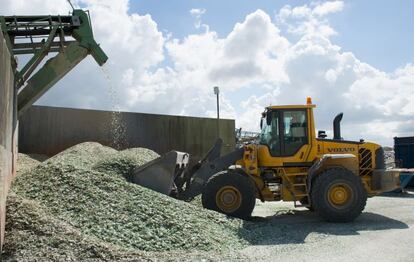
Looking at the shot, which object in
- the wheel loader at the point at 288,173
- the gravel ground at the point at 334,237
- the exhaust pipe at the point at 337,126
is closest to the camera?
the gravel ground at the point at 334,237

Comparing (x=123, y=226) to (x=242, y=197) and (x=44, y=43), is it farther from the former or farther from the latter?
(x=44, y=43)

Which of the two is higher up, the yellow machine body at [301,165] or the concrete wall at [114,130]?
the concrete wall at [114,130]

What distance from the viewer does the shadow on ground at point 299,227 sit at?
27.2ft

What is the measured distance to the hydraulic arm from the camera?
37.2ft

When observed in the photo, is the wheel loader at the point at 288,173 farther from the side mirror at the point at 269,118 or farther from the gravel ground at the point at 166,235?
the gravel ground at the point at 166,235

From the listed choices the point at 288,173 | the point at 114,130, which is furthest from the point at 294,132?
the point at 114,130

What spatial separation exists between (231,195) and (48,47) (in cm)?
595

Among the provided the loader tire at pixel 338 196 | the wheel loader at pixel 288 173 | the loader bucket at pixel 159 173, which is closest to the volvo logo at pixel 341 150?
the wheel loader at pixel 288 173

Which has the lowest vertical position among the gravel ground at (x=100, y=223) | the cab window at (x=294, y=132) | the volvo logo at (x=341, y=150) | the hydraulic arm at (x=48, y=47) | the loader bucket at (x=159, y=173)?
the gravel ground at (x=100, y=223)

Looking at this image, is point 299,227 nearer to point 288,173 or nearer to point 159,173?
point 288,173

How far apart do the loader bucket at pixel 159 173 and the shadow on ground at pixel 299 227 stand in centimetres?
210

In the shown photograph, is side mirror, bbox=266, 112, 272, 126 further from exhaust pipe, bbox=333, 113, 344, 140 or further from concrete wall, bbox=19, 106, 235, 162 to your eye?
concrete wall, bbox=19, 106, 235, 162

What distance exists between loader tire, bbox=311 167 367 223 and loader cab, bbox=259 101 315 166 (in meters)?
0.84

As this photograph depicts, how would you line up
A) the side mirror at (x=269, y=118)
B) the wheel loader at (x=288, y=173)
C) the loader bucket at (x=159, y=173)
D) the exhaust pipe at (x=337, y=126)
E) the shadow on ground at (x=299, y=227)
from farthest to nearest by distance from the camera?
1. the exhaust pipe at (x=337, y=126)
2. the side mirror at (x=269, y=118)
3. the loader bucket at (x=159, y=173)
4. the wheel loader at (x=288, y=173)
5. the shadow on ground at (x=299, y=227)
